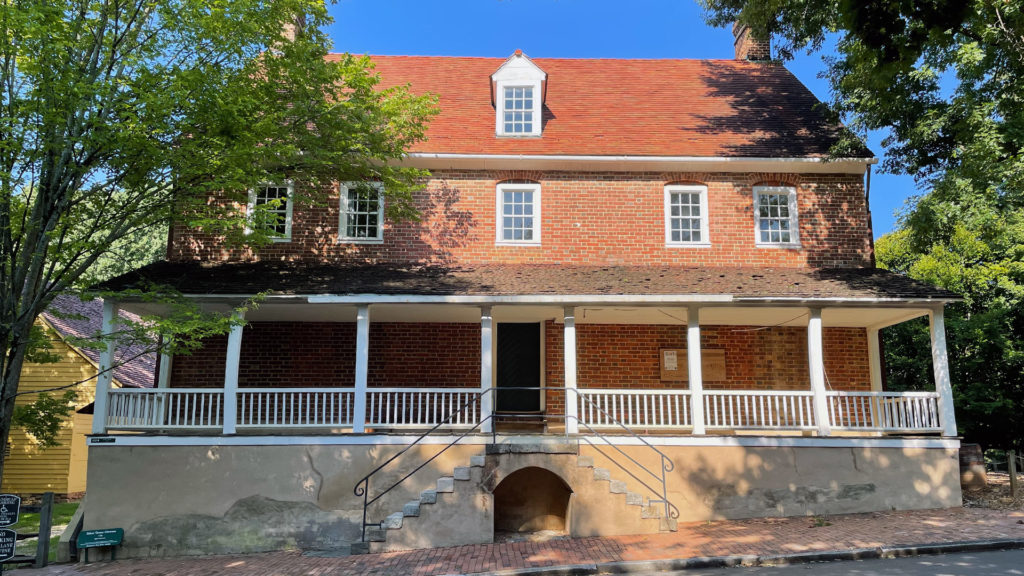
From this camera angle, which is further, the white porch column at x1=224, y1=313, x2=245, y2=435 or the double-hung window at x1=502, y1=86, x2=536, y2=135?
the double-hung window at x1=502, y1=86, x2=536, y2=135

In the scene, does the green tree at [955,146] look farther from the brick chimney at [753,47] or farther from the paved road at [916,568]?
the paved road at [916,568]

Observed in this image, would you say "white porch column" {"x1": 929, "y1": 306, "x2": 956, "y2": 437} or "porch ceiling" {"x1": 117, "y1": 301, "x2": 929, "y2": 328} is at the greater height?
"porch ceiling" {"x1": 117, "y1": 301, "x2": 929, "y2": 328}

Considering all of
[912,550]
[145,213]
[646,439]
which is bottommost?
[912,550]

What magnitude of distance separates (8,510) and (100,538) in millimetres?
2863

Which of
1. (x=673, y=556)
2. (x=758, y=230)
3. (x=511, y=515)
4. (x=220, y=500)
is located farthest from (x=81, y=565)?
(x=758, y=230)

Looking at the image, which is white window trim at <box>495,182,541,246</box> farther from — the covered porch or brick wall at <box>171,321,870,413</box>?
brick wall at <box>171,321,870,413</box>

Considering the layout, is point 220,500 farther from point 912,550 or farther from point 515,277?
point 912,550

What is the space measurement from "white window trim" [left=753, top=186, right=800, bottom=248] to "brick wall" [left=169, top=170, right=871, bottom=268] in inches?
3.9

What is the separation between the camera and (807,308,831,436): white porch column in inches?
455

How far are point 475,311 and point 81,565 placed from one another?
24.5ft

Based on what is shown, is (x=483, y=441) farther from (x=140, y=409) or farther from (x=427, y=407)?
(x=140, y=409)

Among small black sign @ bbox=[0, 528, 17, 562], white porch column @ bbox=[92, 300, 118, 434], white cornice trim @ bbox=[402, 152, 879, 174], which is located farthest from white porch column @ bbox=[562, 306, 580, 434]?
small black sign @ bbox=[0, 528, 17, 562]

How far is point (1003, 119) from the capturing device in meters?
12.6

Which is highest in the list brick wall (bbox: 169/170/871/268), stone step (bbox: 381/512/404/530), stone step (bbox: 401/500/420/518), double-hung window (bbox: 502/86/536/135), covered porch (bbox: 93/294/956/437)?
double-hung window (bbox: 502/86/536/135)
